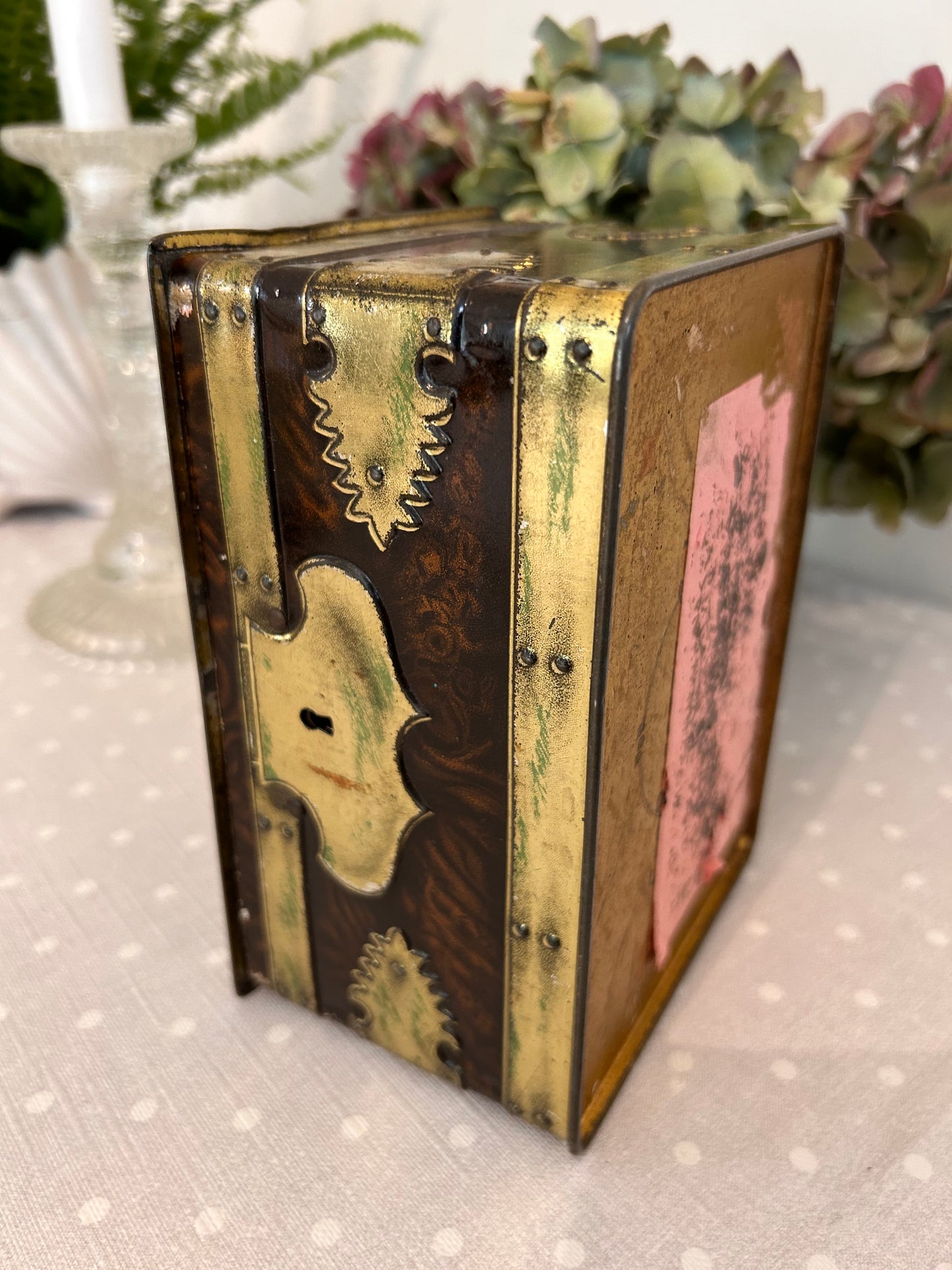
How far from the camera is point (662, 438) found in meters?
0.30

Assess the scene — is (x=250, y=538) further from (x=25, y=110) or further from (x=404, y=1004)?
(x=25, y=110)

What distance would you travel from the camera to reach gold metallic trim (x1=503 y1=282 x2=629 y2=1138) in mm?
265

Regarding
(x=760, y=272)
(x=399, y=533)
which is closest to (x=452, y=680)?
(x=399, y=533)

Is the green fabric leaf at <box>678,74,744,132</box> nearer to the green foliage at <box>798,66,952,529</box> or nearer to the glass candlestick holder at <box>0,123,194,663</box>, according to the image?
the green foliage at <box>798,66,952,529</box>

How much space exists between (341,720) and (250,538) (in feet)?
0.25

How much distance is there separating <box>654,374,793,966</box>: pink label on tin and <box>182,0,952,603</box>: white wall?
378 mm

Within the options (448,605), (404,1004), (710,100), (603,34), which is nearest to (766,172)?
(710,100)

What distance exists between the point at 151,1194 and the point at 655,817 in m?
0.24

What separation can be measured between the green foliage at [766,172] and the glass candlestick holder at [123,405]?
0.22m

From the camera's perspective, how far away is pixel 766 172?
0.56 metres

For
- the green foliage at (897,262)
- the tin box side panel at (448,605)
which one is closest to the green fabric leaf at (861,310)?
the green foliage at (897,262)

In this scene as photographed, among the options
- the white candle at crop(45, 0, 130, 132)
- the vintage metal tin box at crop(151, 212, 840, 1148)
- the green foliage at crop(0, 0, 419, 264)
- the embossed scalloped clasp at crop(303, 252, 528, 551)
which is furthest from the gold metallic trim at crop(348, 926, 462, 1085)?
the green foliage at crop(0, 0, 419, 264)

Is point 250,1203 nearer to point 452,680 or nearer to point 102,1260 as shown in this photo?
point 102,1260

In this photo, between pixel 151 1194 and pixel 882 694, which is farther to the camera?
pixel 882 694
